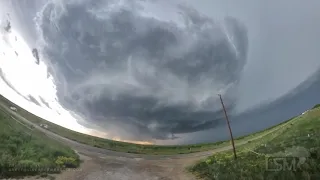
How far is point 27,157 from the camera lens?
48.4 metres

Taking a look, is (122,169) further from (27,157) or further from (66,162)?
(27,157)

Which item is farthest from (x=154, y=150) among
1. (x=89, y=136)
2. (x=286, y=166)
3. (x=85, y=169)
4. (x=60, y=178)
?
(x=286, y=166)

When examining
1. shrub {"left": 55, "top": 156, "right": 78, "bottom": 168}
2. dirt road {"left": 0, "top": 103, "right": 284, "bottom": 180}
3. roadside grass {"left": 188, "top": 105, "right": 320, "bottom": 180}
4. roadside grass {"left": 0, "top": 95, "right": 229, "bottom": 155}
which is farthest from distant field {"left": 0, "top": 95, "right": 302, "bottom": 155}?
roadside grass {"left": 188, "top": 105, "right": 320, "bottom": 180}

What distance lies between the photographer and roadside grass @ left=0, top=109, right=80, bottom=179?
43934mm

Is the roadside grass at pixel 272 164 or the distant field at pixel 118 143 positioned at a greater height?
the distant field at pixel 118 143

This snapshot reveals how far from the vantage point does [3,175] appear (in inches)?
1667

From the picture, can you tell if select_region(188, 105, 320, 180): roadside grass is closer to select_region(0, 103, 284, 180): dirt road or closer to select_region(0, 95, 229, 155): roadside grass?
select_region(0, 103, 284, 180): dirt road

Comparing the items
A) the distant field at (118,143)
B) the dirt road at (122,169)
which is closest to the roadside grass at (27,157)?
the dirt road at (122,169)

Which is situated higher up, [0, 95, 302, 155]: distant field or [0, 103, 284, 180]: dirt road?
[0, 95, 302, 155]: distant field

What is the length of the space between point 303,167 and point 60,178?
32.1 meters

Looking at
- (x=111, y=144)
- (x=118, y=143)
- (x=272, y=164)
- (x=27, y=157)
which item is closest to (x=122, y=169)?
(x=27, y=157)

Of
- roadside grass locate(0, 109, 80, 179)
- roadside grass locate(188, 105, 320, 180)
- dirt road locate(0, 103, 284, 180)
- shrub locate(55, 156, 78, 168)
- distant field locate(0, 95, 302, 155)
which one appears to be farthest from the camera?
distant field locate(0, 95, 302, 155)

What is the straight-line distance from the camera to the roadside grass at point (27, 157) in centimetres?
4393

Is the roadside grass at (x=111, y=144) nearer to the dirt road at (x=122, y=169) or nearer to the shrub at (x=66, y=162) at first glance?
the dirt road at (x=122, y=169)
